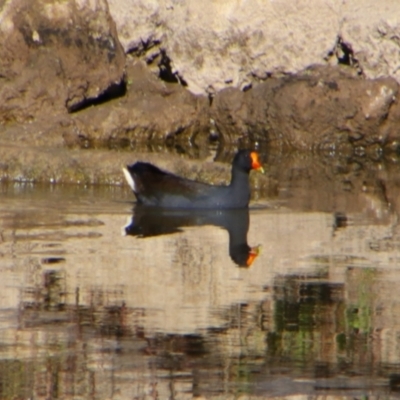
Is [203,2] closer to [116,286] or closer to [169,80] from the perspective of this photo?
[169,80]

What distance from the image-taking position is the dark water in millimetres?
5508

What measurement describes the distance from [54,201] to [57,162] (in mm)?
1227

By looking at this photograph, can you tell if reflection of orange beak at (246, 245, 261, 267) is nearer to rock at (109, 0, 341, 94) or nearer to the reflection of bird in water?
the reflection of bird in water

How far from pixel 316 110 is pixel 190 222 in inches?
285

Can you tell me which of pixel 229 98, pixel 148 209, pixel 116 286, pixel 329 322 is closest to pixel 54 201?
pixel 148 209

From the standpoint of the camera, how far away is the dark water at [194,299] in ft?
18.1

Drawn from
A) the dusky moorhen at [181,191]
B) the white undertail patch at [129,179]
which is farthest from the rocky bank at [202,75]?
the dusky moorhen at [181,191]

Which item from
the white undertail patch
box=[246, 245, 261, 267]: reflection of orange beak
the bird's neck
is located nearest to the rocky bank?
the white undertail patch

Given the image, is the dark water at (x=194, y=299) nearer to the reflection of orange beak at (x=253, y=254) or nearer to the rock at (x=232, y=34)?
the reflection of orange beak at (x=253, y=254)

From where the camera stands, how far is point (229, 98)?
1814 cm

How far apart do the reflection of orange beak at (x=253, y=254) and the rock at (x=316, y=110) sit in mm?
8380

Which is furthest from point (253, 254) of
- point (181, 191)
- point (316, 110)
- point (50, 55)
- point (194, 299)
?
point (316, 110)

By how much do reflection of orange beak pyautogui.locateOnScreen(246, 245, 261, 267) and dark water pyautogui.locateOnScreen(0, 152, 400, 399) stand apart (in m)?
0.02

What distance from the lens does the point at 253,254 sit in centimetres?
897
